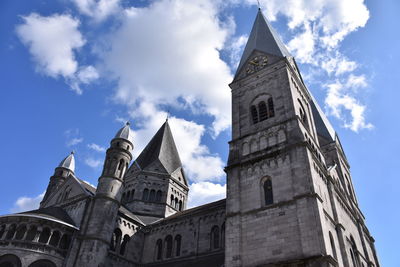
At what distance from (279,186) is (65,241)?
17.5m

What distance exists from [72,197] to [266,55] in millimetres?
23236

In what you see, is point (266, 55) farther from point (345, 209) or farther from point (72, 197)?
point (72, 197)

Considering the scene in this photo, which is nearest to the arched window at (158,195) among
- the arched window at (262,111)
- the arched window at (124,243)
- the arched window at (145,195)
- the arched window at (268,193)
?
the arched window at (145,195)

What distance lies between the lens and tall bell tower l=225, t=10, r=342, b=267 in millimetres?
18656

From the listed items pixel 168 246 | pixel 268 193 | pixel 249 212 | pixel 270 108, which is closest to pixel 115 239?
pixel 168 246

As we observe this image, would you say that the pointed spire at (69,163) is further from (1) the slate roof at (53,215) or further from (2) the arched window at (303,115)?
(2) the arched window at (303,115)

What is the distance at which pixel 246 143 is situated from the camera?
2616cm

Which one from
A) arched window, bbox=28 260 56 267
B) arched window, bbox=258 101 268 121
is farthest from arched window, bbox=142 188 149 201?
arched window, bbox=258 101 268 121

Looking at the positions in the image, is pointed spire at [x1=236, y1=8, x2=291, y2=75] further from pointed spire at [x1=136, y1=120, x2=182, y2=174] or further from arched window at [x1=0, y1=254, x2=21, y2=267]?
arched window at [x1=0, y1=254, x2=21, y2=267]

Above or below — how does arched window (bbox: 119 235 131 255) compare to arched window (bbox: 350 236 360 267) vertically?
above

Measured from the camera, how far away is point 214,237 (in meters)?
28.4

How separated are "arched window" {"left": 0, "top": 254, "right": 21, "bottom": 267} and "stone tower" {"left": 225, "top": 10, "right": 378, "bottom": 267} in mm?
15259

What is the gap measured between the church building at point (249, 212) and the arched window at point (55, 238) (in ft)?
0.24

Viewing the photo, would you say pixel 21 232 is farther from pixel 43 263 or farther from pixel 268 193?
pixel 268 193
